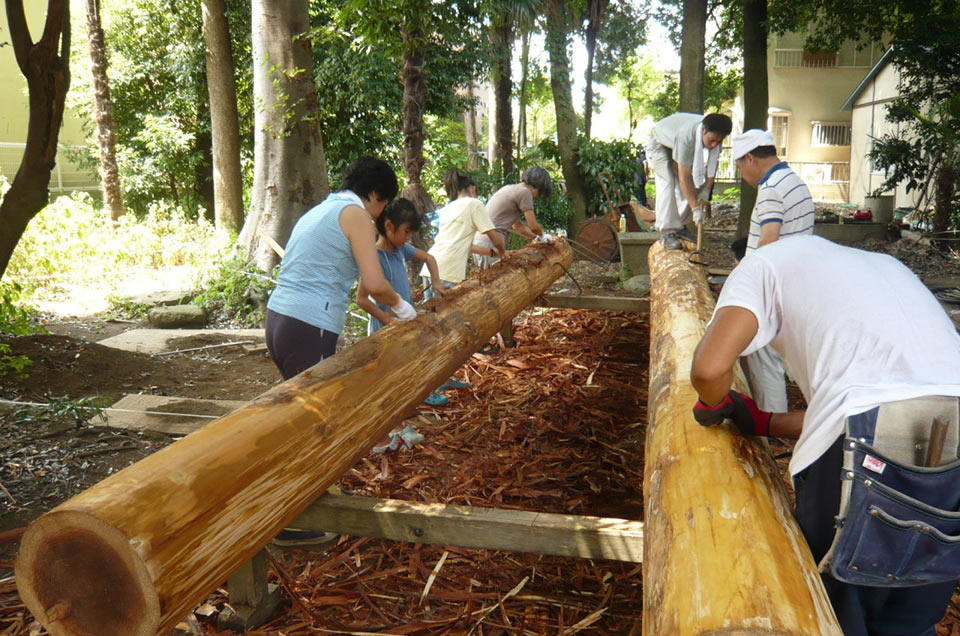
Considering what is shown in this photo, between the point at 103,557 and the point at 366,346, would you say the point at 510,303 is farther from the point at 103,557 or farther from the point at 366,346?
the point at 103,557

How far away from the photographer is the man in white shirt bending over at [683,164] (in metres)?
6.48

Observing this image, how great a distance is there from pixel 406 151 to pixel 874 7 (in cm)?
1081

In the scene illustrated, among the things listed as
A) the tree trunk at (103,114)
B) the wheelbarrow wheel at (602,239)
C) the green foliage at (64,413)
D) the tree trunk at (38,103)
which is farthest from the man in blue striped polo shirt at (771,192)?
the tree trunk at (103,114)

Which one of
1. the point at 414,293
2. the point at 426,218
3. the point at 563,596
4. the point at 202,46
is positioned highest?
the point at 202,46

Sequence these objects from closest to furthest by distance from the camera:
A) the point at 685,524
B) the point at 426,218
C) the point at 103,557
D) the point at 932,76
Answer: the point at 103,557 < the point at 685,524 < the point at 426,218 < the point at 932,76

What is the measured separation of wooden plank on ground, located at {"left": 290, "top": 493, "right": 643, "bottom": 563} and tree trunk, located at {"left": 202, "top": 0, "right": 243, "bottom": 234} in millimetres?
10213

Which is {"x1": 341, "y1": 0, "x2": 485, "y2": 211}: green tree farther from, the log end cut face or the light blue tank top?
the log end cut face

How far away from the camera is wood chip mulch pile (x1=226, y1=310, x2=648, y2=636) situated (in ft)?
10.1

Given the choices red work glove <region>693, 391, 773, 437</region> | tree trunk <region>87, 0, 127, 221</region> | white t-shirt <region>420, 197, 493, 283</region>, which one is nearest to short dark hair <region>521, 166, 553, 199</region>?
white t-shirt <region>420, 197, 493, 283</region>

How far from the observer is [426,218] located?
9.27 m

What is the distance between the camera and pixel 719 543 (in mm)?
1913

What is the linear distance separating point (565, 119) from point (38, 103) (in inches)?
479

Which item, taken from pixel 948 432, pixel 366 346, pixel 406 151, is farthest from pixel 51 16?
pixel 406 151

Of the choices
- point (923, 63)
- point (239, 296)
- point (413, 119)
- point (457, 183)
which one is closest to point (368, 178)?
point (457, 183)
